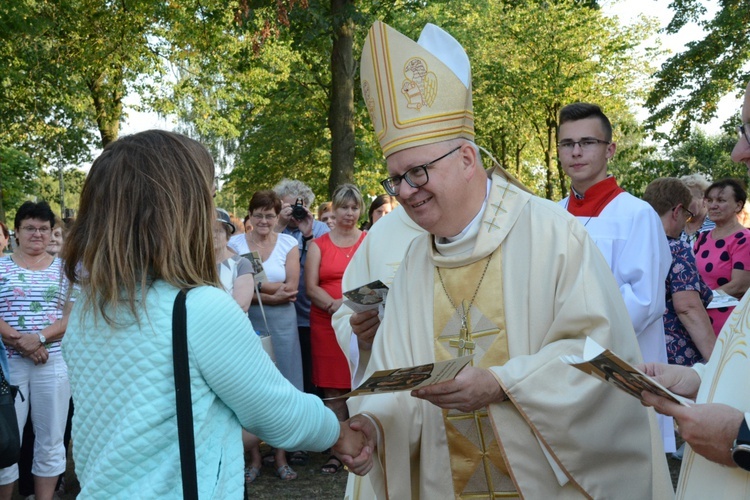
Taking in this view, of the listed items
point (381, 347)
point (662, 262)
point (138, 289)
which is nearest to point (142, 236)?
point (138, 289)

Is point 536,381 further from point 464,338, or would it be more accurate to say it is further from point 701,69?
point 701,69

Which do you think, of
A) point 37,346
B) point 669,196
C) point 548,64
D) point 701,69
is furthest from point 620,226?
point 548,64

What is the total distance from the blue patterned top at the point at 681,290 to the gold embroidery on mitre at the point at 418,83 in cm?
319

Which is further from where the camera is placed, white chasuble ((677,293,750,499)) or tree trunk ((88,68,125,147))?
tree trunk ((88,68,125,147))

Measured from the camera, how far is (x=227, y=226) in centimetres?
583

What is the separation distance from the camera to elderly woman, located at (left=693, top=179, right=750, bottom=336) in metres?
6.75

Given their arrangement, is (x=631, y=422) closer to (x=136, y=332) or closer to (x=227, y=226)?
(x=136, y=332)

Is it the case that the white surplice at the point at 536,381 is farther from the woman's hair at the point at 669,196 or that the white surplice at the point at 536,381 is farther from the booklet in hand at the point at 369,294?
the woman's hair at the point at 669,196

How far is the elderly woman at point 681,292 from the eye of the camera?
578cm

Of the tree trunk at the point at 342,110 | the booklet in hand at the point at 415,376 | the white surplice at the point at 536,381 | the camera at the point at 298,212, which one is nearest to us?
the booklet in hand at the point at 415,376

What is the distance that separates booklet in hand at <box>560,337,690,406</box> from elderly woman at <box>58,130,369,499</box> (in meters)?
0.84

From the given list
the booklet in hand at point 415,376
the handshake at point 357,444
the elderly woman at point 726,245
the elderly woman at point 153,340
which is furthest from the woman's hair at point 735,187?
the elderly woman at point 153,340

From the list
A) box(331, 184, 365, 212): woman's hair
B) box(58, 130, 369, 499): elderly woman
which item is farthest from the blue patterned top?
box(58, 130, 369, 499): elderly woman

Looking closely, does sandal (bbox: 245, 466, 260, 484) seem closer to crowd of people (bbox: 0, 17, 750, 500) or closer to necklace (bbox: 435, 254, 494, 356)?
crowd of people (bbox: 0, 17, 750, 500)
